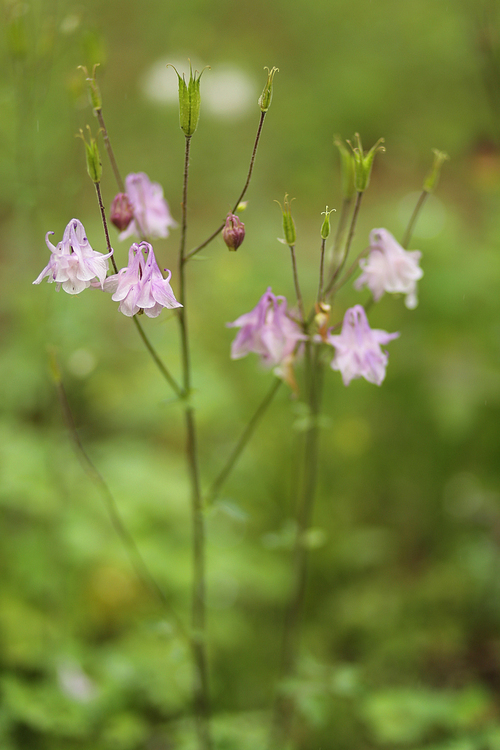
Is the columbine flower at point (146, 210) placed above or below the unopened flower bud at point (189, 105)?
above

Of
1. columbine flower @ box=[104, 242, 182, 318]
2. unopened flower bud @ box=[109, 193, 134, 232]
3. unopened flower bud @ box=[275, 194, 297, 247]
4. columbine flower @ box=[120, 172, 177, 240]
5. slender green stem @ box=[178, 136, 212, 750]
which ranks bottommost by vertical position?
slender green stem @ box=[178, 136, 212, 750]

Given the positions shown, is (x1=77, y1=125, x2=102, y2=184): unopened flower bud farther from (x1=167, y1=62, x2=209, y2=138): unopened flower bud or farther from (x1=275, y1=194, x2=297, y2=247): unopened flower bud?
(x1=275, y1=194, x2=297, y2=247): unopened flower bud

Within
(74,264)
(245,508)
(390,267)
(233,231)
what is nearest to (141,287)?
(74,264)

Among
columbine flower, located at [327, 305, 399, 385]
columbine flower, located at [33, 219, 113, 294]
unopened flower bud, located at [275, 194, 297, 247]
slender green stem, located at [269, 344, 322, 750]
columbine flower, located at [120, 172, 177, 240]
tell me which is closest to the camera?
columbine flower, located at [33, 219, 113, 294]

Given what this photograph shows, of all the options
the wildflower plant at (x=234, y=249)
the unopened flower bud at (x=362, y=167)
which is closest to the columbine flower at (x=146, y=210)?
the wildflower plant at (x=234, y=249)

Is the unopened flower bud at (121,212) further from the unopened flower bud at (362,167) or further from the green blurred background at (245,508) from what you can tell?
the unopened flower bud at (362,167)

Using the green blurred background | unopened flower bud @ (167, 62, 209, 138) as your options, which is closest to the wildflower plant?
unopened flower bud @ (167, 62, 209, 138)

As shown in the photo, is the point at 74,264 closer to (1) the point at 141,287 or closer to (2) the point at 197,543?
(1) the point at 141,287
